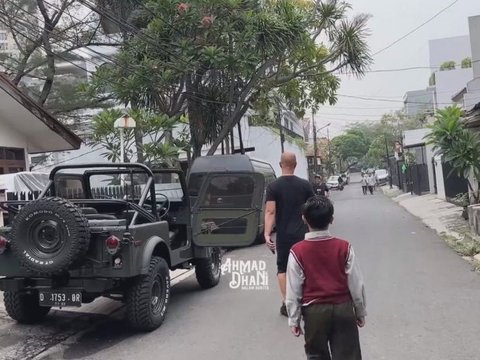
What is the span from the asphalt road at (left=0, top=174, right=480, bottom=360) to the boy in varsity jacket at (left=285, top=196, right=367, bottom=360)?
166cm

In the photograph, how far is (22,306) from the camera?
19.9ft

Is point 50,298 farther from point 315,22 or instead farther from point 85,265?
point 315,22

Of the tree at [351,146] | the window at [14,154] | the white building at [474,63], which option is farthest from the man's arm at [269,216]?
the tree at [351,146]

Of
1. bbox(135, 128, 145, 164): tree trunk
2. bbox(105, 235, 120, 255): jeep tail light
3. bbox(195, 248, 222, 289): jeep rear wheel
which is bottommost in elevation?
bbox(195, 248, 222, 289): jeep rear wheel

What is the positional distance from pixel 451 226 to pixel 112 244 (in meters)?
11.5

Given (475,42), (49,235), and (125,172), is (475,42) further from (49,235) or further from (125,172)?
(49,235)

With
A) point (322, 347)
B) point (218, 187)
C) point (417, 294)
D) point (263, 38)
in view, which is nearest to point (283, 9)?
point (263, 38)

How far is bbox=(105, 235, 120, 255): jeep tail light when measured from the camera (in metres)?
5.30

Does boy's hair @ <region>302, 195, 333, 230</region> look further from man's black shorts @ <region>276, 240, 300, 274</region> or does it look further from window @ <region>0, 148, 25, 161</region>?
window @ <region>0, 148, 25, 161</region>

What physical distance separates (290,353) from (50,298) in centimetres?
248

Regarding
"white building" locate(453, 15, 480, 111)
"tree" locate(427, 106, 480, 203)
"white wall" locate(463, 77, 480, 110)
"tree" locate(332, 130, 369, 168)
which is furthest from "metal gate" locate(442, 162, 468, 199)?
"tree" locate(332, 130, 369, 168)

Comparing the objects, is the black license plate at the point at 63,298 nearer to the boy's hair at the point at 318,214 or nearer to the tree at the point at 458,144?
the boy's hair at the point at 318,214

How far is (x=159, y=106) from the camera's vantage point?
1578 centimetres

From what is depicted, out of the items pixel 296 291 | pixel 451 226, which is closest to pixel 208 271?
pixel 296 291
